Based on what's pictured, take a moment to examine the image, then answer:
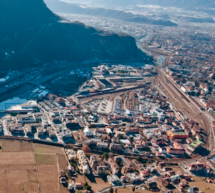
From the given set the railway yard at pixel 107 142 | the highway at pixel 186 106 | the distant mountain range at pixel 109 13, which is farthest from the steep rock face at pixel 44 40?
the distant mountain range at pixel 109 13

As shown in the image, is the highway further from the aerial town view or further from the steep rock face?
the steep rock face

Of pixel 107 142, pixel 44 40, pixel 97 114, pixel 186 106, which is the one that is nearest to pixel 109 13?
pixel 44 40

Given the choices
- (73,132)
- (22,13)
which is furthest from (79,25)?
(73,132)

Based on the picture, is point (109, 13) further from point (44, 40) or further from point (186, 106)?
point (186, 106)

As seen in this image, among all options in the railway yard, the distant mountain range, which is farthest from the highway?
the distant mountain range

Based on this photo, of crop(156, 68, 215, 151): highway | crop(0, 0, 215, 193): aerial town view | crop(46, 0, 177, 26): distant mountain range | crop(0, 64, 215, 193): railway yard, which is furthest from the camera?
crop(46, 0, 177, 26): distant mountain range

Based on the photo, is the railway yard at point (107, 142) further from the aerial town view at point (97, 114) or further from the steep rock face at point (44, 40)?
the steep rock face at point (44, 40)
